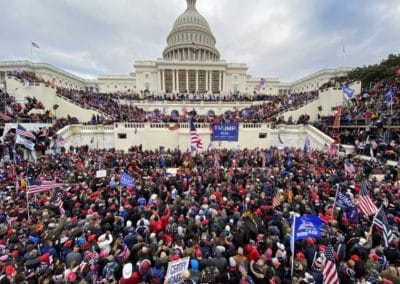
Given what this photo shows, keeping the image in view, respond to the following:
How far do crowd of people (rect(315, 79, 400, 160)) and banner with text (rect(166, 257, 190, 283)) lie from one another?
56.4ft

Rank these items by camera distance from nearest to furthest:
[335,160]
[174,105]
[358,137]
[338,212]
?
[338,212] → [335,160] → [358,137] → [174,105]

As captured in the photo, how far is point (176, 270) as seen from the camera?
4.02 metres

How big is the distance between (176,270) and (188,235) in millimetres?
1493

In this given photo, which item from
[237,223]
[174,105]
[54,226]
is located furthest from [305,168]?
[174,105]

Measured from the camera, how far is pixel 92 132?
22.0m

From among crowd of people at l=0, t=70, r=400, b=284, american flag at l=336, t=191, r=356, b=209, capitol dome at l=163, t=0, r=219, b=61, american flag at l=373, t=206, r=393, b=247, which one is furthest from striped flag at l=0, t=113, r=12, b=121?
capitol dome at l=163, t=0, r=219, b=61

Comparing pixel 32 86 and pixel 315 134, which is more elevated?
pixel 32 86

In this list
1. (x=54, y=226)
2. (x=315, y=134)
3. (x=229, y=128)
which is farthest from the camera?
(x=315, y=134)

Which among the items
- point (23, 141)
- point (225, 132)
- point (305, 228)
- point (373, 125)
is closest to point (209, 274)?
point (305, 228)

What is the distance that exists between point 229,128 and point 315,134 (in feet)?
40.8

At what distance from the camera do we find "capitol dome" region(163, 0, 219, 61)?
76.0 meters

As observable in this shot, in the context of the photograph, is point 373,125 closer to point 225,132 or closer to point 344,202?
point 225,132

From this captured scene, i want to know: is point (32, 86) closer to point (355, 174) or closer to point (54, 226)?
point (54, 226)

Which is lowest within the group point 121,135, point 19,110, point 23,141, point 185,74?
point 121,135
